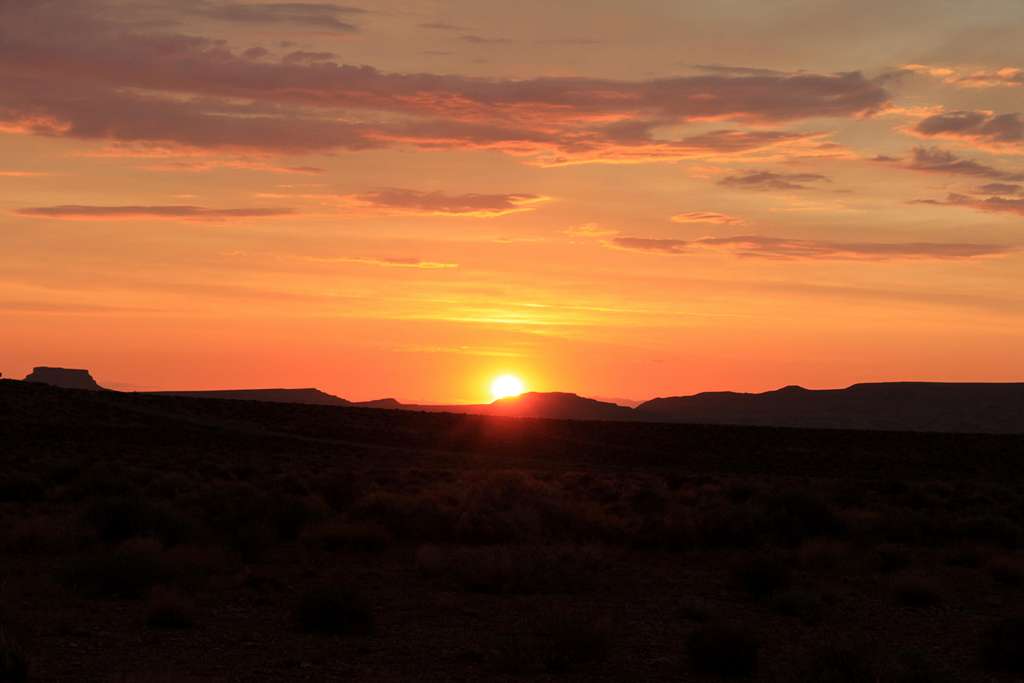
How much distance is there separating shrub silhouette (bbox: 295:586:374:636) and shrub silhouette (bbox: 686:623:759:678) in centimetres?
466

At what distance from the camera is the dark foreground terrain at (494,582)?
560 inches

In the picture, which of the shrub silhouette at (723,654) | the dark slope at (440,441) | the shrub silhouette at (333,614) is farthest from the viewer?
the dark slope at (440,441)

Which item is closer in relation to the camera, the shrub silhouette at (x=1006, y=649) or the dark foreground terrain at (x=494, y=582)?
the dark foreground terrain at (x=494, y=582)

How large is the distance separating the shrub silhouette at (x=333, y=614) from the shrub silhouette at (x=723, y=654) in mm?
4665

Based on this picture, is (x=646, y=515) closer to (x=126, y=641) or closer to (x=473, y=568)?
(x=473, y=568)

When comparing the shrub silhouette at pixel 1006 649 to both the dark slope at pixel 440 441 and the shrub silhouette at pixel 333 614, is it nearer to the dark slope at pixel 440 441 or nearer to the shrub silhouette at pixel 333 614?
the shrub silhouette at pixel 333 614

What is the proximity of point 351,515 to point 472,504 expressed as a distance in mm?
3001

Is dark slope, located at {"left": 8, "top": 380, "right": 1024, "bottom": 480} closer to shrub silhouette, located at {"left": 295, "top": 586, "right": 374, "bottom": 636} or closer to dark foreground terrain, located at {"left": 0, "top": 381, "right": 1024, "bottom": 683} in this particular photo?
dark foreground terrain, located at {"left": 0, "top": 381, "right": 1024, "bottom": 683}

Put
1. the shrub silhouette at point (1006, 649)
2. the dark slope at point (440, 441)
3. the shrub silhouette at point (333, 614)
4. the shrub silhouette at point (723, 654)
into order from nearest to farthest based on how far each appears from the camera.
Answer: the shrub silhouette at point (723, 654), the shrub silhouette at point (1006, 649), the shrub silhouette at point (333, 614), the dark slope at point (440, 441)

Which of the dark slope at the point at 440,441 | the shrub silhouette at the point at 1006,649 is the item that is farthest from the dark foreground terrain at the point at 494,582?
the dark slope at the point at 440,441

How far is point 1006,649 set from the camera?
586 inches

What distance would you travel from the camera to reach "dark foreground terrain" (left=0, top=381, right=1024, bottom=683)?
560 inches

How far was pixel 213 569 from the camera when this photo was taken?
20.3 m

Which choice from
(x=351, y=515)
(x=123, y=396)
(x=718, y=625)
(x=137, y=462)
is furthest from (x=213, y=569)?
(x=123, y=396)
